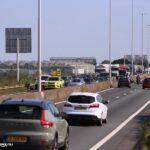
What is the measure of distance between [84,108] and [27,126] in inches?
505

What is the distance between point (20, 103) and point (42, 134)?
98cm

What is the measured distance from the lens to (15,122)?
1427 cm

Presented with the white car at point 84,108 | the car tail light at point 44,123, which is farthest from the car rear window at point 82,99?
the car tail light at point 44,123

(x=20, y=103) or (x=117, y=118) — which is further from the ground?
(x=20, y=103)

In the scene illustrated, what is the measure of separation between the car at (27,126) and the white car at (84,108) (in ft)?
39.0

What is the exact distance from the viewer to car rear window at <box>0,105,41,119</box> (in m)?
14.4

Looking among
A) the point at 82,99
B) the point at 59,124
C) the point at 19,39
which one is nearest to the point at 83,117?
the point at 82,99

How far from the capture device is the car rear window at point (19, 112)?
14448 millimetres

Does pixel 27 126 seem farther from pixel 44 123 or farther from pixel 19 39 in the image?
pixel 19 39

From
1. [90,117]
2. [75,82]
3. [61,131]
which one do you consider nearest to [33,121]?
[61,131]

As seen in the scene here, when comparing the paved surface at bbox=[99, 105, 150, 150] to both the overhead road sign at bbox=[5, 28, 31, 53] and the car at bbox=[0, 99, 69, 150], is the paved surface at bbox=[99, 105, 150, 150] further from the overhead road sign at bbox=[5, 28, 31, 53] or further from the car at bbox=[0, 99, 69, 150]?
the overhead road sign at bbox=[5, 28, 31, 53]

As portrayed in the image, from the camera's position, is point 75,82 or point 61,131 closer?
point 61,131

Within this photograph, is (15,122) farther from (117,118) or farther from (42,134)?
(117,118)

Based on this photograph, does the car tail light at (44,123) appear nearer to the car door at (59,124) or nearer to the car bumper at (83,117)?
the car door at (59,124)
